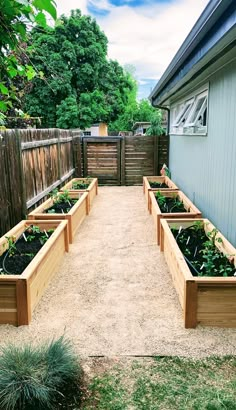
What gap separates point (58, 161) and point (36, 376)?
20.2ft

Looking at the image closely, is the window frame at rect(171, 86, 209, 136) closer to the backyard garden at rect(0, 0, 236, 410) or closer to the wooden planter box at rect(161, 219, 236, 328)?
the backyard garden at rect(0, 0, 236, 410)

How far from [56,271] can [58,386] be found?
2.04 meters

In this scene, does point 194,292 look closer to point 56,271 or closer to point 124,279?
point 124,279

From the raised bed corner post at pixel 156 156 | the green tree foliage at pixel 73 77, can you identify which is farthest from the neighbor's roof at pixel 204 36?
the green tree foliage at pixel 73 77

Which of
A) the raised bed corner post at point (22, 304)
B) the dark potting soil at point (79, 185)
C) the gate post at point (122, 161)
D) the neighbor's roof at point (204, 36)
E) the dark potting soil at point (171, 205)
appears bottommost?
the raised bed corner post at point (22, 304)

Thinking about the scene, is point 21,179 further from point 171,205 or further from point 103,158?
point 103,158

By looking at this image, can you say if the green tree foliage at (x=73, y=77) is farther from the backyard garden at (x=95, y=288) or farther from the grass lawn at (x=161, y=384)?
the grass lawn at (x=161, y=384)

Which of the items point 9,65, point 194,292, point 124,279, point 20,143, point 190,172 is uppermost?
point 9,65

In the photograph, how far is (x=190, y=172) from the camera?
20.7 ft

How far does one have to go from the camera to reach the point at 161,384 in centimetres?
207

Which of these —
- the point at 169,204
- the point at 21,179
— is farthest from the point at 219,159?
the point at 21,179

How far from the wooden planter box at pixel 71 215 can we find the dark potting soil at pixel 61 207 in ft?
0.24

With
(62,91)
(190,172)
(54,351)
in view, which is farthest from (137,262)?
(62,91)

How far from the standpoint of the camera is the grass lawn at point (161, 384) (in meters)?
1.91
